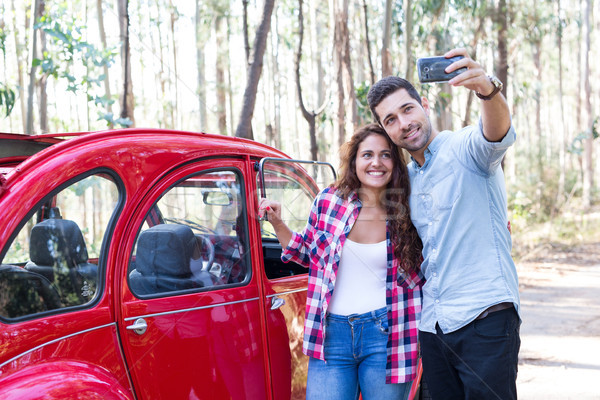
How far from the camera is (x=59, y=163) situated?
242 centimetres

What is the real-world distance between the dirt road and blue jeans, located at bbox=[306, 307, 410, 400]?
2.81 m

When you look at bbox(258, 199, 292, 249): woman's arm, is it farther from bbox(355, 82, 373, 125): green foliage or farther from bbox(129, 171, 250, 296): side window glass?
bbox(355, 82, 373, 125): green foliage

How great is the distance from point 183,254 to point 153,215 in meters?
0.25

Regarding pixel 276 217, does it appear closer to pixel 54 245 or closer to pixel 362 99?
pixel 54 245

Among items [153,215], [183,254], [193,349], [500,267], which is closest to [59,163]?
[153,215]

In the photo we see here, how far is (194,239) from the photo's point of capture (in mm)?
2984

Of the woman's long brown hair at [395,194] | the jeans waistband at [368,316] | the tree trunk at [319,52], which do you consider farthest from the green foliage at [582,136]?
the jeans waistband at [368,316]

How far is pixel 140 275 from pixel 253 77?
4700 millimetres

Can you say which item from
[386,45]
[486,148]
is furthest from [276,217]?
[386,45]

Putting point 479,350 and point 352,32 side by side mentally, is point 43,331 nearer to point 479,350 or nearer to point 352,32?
point 479,350

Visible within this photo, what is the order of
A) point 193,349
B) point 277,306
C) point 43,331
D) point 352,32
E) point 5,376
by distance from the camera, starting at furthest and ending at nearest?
point 352,32 → point 277,306 → point 193,349 → point 43,331 → point 5,376

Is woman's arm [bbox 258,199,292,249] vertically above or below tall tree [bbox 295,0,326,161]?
below

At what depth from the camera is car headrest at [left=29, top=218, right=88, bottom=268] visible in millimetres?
2506

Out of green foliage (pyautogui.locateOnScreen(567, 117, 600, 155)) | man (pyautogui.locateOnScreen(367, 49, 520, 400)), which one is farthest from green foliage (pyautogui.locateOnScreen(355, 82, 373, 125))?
green foliage (pyautogui.locateOnScreen(567, 117, 600, 155))
